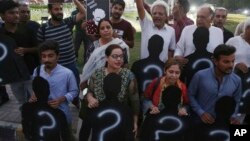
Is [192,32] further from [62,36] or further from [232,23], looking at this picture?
[232,23]

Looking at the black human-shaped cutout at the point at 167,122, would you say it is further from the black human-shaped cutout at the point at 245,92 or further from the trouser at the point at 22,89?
the trouser at the point at 22,89

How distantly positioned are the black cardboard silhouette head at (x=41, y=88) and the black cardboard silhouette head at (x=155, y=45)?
47.4 inches

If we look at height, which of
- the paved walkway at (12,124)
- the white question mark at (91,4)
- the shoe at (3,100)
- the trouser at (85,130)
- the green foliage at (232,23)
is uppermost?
the white question mark at (91,4)

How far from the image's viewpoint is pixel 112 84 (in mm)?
3373

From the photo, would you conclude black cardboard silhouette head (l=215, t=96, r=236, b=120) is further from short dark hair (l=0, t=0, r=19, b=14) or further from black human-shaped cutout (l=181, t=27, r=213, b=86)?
short dark hair (l=0, t=0, r=19, b=14)

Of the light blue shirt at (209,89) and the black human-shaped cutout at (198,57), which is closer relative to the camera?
the light blue shirt at (209,89)

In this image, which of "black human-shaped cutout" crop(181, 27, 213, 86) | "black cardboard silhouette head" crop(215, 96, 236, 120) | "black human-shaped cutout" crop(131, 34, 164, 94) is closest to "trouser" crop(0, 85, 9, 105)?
"black human-shaped cutout" crop(131, 34, 164, 94)

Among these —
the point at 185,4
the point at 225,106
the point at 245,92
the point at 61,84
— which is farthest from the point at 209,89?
the point at 185,4

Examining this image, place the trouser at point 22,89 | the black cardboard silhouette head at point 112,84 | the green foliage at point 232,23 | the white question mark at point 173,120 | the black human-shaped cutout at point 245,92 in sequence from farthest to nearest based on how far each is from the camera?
the green foliage at point 232,23 < the trouser at point 22,89 < the black human-shaped cutout at point 245,92 < the white question mark at point 173,120 < the black cardboard silhouette head at point 112,84

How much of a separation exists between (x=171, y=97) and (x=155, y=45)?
0.78 metres

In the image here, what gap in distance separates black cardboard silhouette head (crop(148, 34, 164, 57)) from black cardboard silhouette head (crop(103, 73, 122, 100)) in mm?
740

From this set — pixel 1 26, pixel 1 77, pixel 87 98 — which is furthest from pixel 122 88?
pixel 1 26

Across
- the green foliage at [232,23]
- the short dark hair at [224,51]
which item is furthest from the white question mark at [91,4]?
the green foliage at [232,23]

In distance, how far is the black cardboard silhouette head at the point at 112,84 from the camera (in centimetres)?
338
